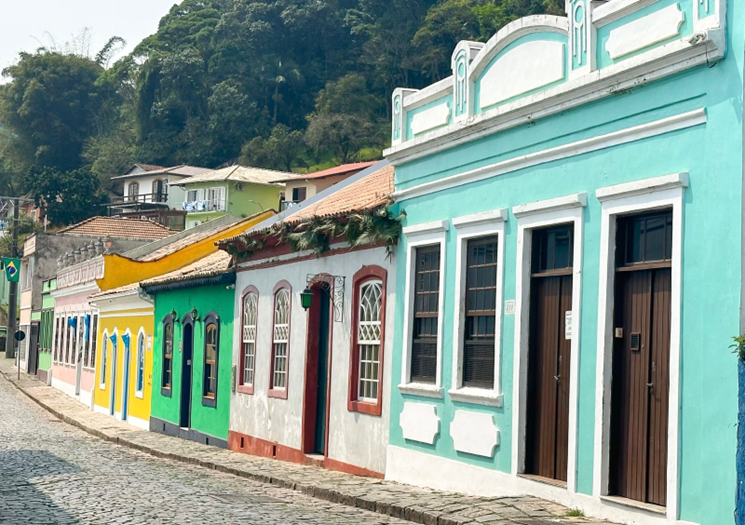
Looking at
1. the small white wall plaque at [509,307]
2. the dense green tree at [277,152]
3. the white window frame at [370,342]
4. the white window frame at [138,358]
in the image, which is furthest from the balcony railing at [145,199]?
the small white wall plaque at [509,307]

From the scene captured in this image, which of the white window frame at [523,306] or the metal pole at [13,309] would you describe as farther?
the metal pole at [13,309]

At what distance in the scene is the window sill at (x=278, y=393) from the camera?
56.4 ft

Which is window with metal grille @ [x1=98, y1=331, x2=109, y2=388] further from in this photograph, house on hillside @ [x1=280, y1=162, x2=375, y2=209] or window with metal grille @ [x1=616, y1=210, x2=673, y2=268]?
house on hillside @ [x1=280, y1=162, x2=375, y2=209]

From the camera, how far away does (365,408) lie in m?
14.2

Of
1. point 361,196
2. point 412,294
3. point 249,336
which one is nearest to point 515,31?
point 412,294

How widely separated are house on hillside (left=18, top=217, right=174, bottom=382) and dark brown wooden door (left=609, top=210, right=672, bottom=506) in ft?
117

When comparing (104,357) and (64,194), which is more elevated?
(64,194)

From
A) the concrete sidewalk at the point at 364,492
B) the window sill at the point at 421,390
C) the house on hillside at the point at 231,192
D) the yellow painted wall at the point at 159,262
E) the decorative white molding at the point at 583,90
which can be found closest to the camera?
the decorative white molding at the point at 583,90

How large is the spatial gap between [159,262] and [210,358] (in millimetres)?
9098

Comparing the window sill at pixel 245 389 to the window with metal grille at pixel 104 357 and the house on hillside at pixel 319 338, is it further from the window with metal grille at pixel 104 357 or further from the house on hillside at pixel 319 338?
the window with metal grille at pixel 104 357

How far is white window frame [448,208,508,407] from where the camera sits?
36.4ft

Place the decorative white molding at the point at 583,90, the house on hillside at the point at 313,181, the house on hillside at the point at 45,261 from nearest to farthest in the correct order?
the decorative white molding at the point at 583,90 → the house on hillside at the point at 45,261 → the house on hillside at the point at 313,181

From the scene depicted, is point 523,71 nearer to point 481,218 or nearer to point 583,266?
point 481,218

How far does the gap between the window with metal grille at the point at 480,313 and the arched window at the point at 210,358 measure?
9.77m
